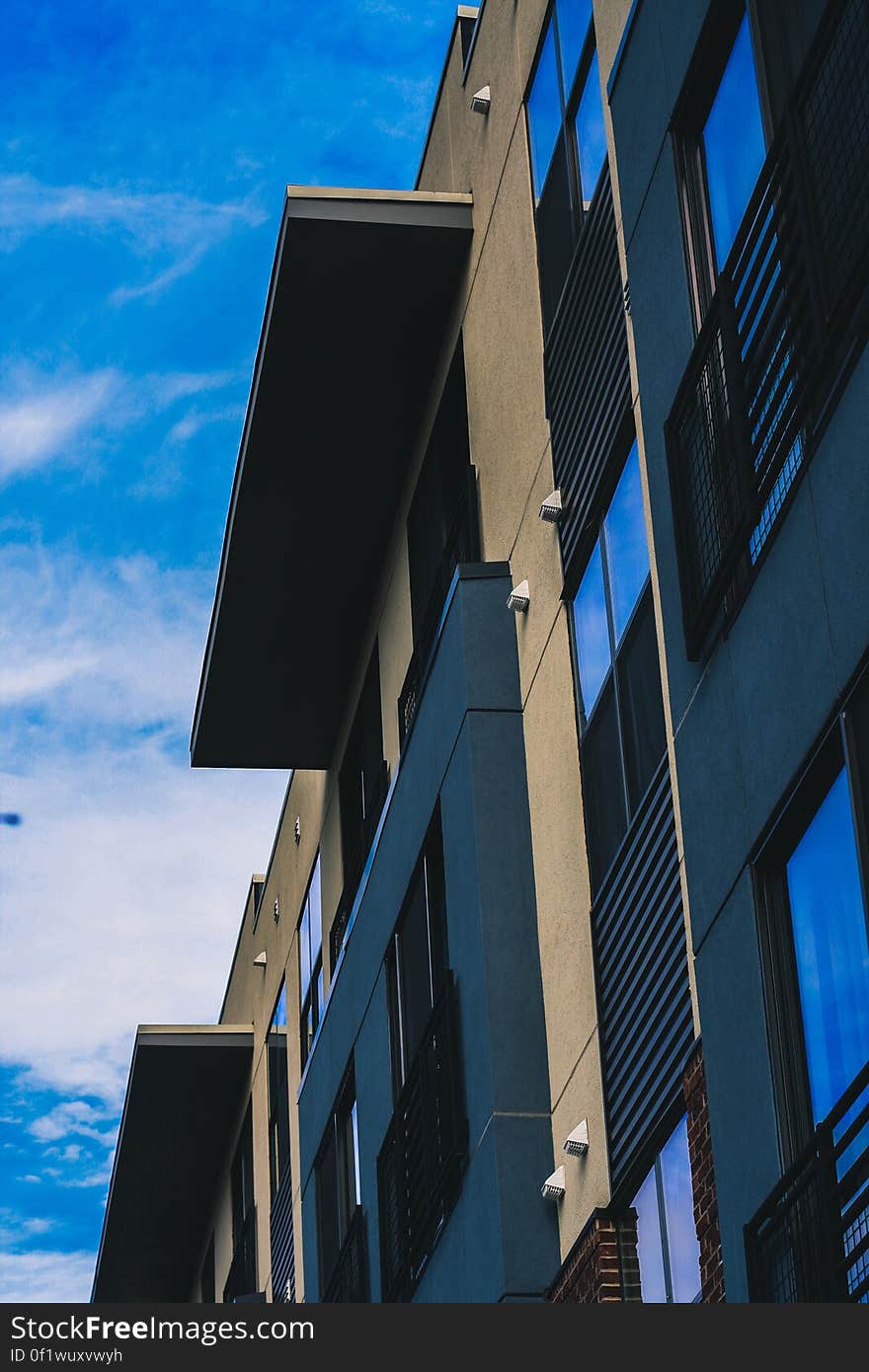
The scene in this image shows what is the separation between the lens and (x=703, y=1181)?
1202 centimetres

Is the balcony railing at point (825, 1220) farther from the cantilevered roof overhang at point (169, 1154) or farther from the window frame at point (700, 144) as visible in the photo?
the cantilevered roof overhang at point (169, 1154)

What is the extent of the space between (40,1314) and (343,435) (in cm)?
1381

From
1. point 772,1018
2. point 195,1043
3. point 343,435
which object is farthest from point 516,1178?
point 195,1043

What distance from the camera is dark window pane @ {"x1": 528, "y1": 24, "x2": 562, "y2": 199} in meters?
17.0

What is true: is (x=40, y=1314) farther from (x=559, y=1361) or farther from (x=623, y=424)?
(x=623, y=424)

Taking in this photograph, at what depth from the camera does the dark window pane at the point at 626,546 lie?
14250 millimetres

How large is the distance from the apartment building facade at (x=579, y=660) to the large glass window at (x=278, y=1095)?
1414 mm

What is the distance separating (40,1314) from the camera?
902 cm

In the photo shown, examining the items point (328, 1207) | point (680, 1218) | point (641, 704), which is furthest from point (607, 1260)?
point (328, 1207)

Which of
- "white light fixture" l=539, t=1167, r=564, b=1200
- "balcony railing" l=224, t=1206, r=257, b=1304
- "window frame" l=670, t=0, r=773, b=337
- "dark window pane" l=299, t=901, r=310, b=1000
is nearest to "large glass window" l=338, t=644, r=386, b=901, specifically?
"dark window pane" l=299, t=901, r=310, b=1000

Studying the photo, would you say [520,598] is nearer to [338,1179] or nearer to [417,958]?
[417,958]

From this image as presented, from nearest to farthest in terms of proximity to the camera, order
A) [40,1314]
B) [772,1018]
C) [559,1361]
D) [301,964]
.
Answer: [559,1361]
[40,1314]
[772,1018]
[301,964]

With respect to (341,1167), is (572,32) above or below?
above

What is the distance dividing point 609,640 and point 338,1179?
32.9 ft
